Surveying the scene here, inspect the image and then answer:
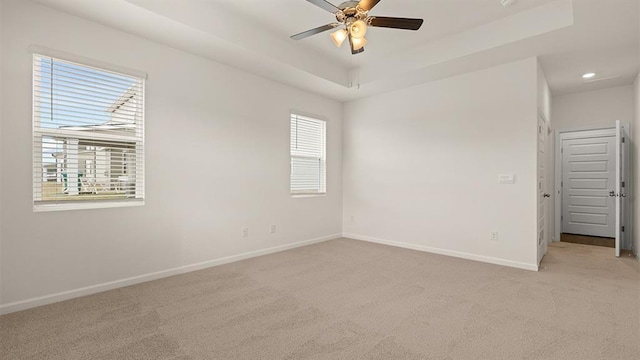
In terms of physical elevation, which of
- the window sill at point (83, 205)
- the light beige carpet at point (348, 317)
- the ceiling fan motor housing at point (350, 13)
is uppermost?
the ceiling fan motor housing at point (350, 13)

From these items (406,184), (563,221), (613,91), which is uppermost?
(613,91)

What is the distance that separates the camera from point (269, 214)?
456 cm

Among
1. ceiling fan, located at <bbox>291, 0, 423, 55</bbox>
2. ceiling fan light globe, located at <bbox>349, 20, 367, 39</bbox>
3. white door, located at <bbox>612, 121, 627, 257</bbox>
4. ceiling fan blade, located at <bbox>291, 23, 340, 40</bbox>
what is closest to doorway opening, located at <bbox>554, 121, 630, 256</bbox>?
white door, located at <bbox>612, 121, 627, 257</bbox>

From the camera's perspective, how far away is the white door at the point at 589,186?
5.35 metres

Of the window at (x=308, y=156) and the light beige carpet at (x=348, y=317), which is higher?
the window at (x=308, y=156)

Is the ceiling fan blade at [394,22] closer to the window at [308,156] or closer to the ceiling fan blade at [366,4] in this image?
the ceiling fan blade at [366,4]

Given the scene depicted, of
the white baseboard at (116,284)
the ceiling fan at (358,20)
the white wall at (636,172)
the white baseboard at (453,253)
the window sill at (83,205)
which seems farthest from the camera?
the white wall at (636,172)

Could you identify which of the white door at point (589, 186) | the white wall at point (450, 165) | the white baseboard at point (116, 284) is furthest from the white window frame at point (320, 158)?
the white door at point (589, 186)

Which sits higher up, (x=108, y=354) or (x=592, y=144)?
(x=592, y=144)

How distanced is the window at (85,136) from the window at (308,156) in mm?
2365

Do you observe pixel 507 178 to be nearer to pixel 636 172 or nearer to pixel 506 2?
pixel 506 2

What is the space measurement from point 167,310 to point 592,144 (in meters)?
7.20

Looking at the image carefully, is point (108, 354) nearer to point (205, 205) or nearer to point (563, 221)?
point (205, 205)

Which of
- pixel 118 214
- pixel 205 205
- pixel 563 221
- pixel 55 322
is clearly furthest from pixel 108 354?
pixel 563 221
